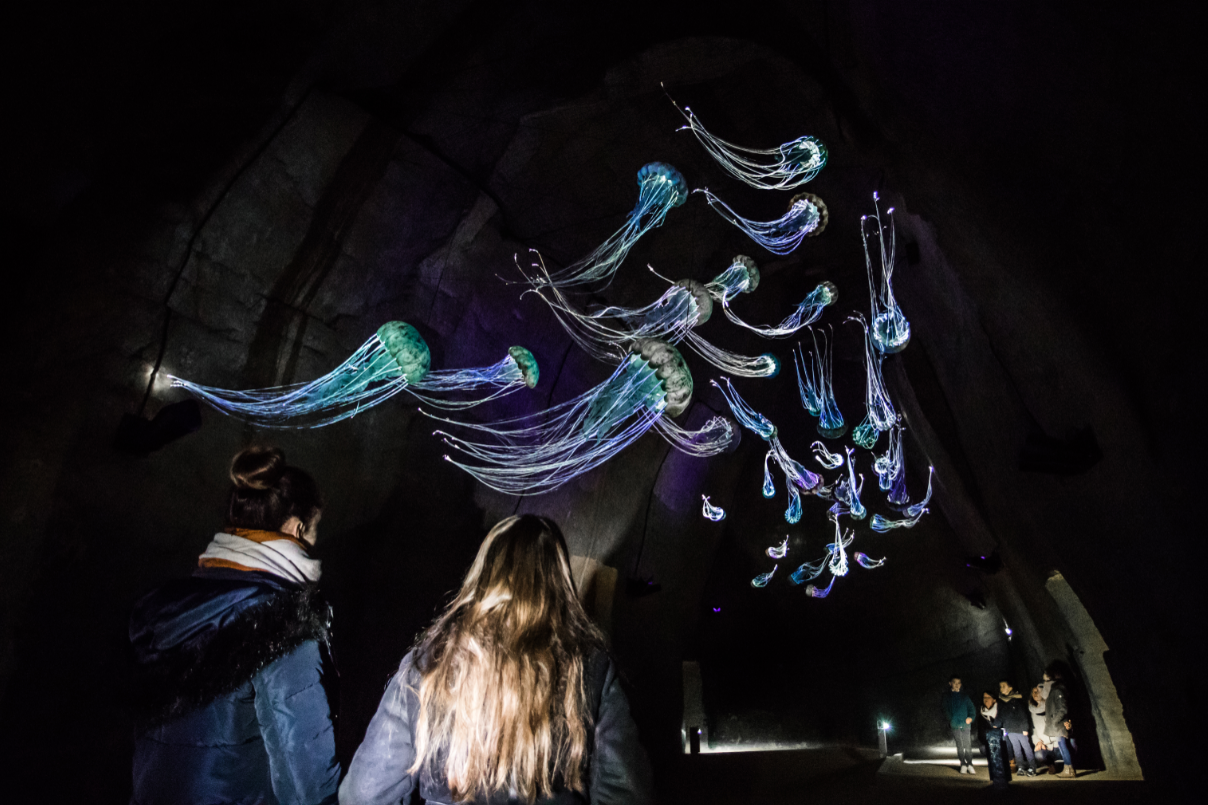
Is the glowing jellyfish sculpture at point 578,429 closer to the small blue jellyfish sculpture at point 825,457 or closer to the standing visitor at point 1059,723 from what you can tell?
the small blue jellyfish sculpture at point 825,457

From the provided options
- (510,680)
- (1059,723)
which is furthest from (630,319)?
(510,680)

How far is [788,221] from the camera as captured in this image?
11578 millimetres

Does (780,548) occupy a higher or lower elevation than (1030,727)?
higher

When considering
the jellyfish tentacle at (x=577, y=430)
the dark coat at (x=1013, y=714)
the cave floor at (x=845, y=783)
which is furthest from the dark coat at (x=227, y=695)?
the dark coat at (x=1013, y=714)

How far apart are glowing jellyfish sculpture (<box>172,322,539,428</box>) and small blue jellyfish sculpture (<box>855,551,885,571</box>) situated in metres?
13.8

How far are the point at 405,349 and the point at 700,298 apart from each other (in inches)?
221

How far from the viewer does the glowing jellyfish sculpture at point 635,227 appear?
9.88 m

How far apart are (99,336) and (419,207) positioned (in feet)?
13.2

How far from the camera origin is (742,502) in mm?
18656

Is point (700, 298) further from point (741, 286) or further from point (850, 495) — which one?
point (850, 495)

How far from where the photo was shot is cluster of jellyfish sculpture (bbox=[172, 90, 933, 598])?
810 centimetres

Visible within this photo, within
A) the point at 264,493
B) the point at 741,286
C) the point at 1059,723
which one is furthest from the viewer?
the point at 741,286

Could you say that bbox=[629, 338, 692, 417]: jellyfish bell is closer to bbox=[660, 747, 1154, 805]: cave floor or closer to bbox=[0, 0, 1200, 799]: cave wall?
bbox=[0, 0, 1200, 799]: cave wall

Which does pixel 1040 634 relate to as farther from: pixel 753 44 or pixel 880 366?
pixel 753 44
